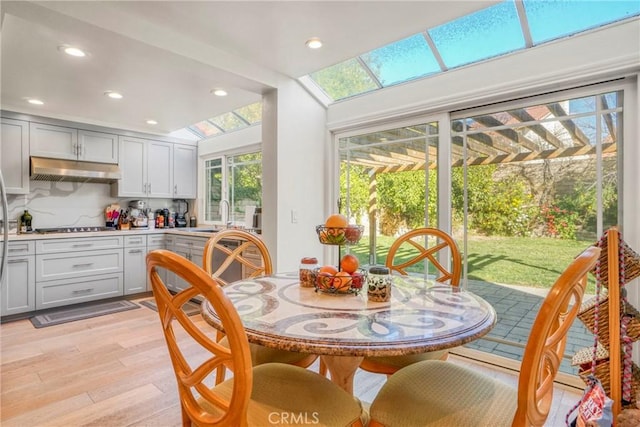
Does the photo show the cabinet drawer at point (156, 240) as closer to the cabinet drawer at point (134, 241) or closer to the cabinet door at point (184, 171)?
the cabinet drawer at point (134, 241)

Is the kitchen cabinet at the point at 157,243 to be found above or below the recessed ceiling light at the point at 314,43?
below

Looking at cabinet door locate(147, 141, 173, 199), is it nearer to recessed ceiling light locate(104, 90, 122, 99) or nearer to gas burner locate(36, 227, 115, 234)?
gas burner locate(36, 227, 115, 234)

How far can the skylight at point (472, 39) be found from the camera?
1.99m

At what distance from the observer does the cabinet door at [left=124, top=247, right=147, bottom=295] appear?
413 centimetres

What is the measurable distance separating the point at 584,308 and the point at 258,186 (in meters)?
3.50

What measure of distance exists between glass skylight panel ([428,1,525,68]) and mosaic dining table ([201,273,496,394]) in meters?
1.83

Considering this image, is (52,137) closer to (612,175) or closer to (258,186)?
(258,186)

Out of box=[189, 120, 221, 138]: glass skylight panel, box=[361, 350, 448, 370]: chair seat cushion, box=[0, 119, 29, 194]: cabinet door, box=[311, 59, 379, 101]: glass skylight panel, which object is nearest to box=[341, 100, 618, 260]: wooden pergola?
box=[311, 59, 379, 101]: glass skylight panel

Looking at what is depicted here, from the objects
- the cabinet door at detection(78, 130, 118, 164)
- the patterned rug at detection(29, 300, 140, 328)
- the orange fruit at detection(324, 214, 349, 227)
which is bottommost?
the patterned rug at detection(29, 300, 140, 328)

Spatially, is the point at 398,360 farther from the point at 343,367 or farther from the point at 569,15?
the point at 569,15

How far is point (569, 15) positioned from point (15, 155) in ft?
16.8

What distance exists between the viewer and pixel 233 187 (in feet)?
15.4

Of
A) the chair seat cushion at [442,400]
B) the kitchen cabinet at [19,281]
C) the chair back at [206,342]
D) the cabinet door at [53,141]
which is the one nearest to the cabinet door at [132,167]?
the cabinet door at [53,141]

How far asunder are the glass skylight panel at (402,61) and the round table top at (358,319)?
1917 mm
